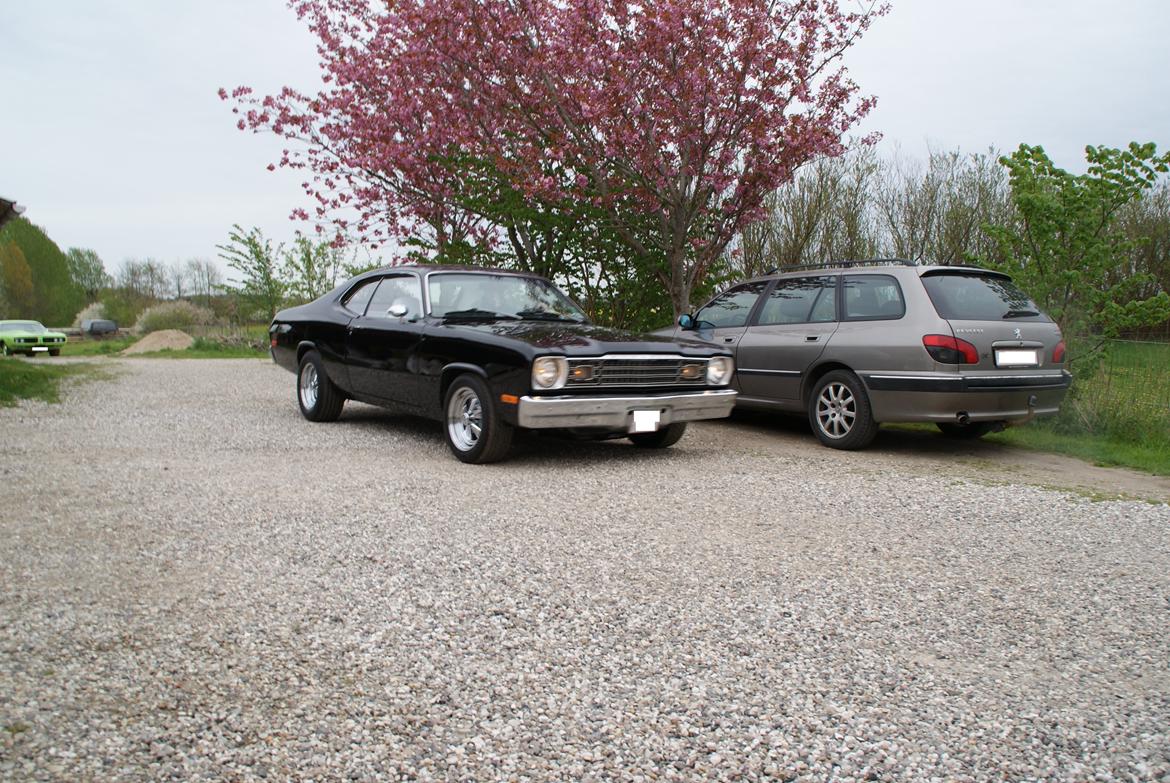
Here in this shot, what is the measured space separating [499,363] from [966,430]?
5.07m

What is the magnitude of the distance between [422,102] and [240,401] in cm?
723

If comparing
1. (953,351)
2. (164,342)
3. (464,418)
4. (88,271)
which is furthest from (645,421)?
(88,271)

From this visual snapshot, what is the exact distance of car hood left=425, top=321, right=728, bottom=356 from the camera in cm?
684

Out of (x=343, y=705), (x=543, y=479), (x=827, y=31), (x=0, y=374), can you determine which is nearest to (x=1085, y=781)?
(x=343, y=705)

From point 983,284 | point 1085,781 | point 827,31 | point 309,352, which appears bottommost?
point 1085,781

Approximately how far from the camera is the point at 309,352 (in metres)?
9.74

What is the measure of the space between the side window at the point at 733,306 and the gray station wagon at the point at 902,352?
0.39m

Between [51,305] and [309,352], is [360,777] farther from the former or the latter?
[51,305]

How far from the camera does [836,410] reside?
838 centimetres

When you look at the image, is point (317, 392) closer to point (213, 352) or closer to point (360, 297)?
point (360, 297)

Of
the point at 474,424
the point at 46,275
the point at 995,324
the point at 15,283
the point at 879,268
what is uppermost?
the point at 46,275

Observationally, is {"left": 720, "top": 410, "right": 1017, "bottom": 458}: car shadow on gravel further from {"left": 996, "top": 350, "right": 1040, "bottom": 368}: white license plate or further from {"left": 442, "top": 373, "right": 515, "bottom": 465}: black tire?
{"left": 442, "top": 373, "right": 515, "bottom": 465}: black tire

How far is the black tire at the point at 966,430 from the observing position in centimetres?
881

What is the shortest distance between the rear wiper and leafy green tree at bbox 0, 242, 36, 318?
72.0 m
